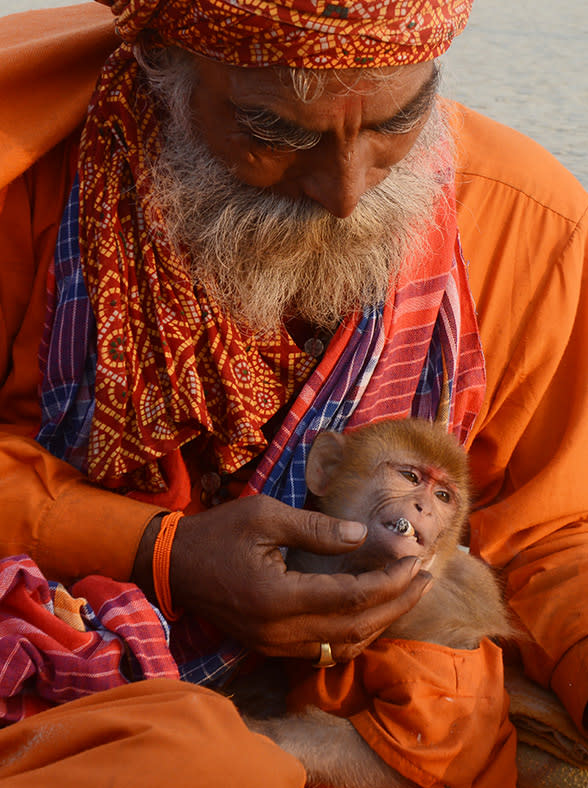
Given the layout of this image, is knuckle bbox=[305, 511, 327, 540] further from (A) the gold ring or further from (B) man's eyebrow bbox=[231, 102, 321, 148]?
(B) man's eyebrow bbox=[231, 102, 321, 148]

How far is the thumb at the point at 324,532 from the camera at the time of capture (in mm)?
2273

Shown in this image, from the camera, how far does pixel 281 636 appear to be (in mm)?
2363

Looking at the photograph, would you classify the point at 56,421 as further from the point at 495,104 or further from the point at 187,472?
the point at 495,104

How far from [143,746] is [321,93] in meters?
1.39

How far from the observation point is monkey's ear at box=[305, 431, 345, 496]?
2.65 meters

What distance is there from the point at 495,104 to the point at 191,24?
301 inches

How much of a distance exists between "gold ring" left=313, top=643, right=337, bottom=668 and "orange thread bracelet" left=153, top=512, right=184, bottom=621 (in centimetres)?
38

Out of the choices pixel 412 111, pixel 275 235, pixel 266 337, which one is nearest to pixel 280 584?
pixel 266 337

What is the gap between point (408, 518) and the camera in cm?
249

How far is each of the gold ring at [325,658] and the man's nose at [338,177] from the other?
0.99m

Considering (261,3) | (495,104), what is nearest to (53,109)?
(261,3)

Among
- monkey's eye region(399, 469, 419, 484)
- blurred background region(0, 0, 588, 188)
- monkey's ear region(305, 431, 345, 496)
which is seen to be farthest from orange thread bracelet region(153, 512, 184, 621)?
blurred background region(0, 0, 588, 188)

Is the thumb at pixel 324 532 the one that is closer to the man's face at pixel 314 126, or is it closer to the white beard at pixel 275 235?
the white beard at pixel 275 235

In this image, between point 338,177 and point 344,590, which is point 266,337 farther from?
point 344,590
